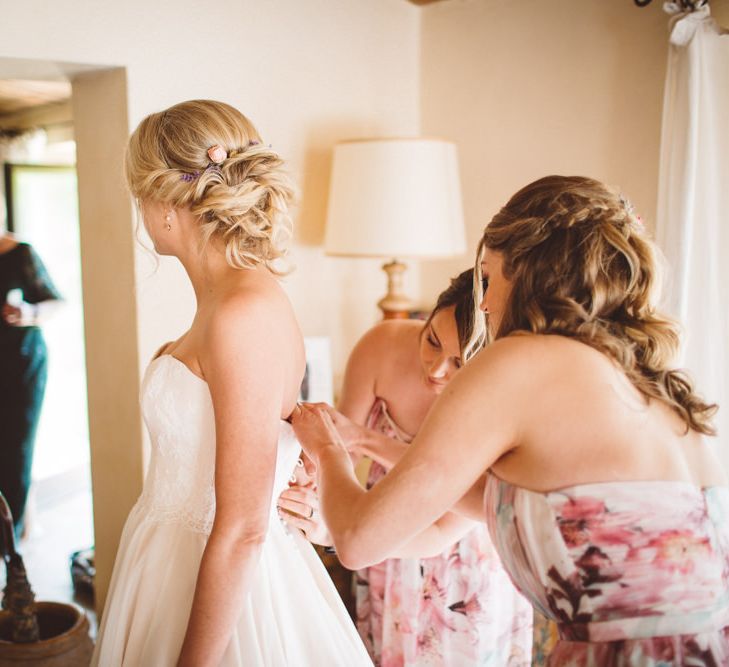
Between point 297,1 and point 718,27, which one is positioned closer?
point 718,27

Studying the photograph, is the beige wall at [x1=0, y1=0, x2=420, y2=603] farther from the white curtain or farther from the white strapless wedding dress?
the white curtain

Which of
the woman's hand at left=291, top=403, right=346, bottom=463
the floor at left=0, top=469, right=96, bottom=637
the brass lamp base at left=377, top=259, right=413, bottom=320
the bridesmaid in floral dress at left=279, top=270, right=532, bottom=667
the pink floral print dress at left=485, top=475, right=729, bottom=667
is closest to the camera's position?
the pink floral print dress at left=485, top=475, right=729, bottom=667

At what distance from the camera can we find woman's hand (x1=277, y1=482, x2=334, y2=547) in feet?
4.47

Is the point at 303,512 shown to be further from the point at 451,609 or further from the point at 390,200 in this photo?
the point at 390,200

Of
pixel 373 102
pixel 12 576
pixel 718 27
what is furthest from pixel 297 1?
pixel 12 576

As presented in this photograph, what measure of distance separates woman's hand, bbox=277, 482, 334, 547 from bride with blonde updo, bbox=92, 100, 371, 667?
0.04 meters

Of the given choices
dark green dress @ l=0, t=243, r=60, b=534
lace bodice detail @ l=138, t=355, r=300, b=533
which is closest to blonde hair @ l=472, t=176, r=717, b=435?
lace bodice detail @ l=138, t=355, r=300, b=533

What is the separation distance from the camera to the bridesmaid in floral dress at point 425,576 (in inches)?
69.9

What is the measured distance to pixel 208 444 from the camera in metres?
1.23

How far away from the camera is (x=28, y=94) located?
4.23 meters

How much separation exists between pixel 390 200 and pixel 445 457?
1461 mm

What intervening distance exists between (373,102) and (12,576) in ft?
6.29

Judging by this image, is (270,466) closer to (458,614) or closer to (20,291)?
(458,614)

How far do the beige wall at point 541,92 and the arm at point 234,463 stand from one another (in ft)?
5.46
